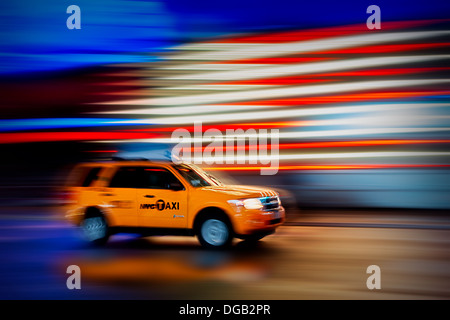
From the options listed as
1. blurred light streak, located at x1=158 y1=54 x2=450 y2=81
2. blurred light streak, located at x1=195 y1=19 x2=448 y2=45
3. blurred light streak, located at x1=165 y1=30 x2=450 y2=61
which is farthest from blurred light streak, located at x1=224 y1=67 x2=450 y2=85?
blurred light streak, located at x1=195 y1=19 x2=448 y2=45

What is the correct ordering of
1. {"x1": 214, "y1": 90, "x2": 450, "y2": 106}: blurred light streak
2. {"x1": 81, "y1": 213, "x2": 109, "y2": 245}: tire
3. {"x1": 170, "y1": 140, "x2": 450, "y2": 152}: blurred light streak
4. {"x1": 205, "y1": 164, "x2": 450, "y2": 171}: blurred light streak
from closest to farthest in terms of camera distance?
{"x1": 81, "y1": 213, "x2": 109, "y2": 245}: tire < {"x1": 205, "y1": 164, "x2": 450, "y2": 171}: blurred light streak < {"x1": 170, "y1": 140, "x2": 450, "y2": 152}: blurred light streak < {"x1": 214, "y1": 90, "x2": 450, "y2": 106}: blurred light streak

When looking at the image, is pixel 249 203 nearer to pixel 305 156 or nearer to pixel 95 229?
pixel 95 229

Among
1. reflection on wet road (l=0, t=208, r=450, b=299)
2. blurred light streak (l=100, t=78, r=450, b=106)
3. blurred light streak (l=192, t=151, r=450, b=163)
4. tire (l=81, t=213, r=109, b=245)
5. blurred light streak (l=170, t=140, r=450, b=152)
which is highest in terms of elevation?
blurred light streak (l=100, t=78, r=450, b=106)

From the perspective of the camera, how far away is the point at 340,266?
7043mm

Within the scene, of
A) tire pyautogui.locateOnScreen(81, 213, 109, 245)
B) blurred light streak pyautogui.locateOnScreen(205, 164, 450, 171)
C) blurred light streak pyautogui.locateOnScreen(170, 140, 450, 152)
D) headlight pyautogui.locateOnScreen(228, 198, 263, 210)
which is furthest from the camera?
blurred light streak pyautogui.locateOnScreen(170, 140, 450, 152)

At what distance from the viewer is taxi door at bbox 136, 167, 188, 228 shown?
28.0ft

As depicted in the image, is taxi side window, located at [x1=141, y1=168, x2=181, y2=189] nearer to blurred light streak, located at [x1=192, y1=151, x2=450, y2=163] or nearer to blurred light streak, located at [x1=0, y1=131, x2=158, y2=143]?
blurred light streak, located at [x1=192, y1=151, x2=450, y2=163]

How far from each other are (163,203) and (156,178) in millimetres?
606

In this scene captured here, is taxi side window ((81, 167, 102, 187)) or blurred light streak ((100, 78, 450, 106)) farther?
blurred light streak ((100, 78, 450, 106))

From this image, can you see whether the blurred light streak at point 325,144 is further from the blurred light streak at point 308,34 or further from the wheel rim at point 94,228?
the wheel rim at point 94,228

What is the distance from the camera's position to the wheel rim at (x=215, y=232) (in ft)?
27.6

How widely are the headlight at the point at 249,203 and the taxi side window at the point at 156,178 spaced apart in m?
1.23

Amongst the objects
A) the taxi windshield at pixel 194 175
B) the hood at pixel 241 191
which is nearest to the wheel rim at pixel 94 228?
the taxi windshield at pixel 194 175
